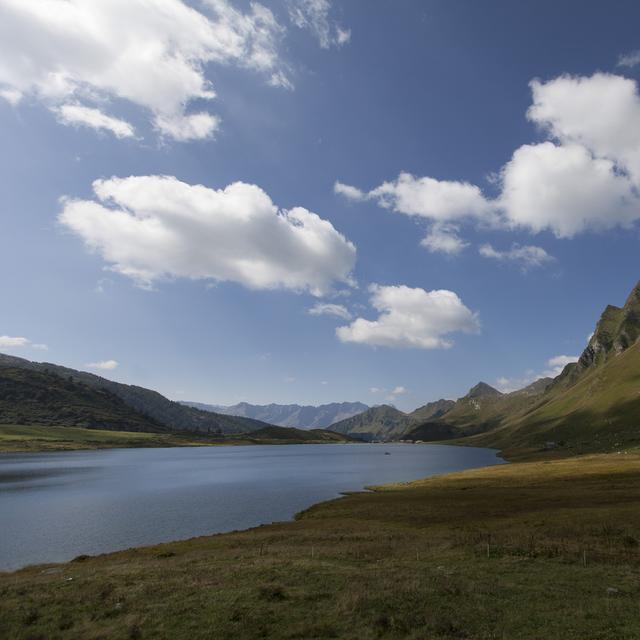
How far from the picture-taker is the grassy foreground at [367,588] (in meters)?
21.5

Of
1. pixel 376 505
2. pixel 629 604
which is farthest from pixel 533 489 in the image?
pixel 629 604

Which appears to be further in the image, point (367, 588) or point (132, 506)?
point (132, 506)

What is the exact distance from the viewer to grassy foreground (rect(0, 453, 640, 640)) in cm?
2150

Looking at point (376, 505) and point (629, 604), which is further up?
point (629, 604)

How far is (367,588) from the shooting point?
1044 inches

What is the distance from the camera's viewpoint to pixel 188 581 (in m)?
30.1

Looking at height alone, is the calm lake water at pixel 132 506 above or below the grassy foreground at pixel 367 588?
below

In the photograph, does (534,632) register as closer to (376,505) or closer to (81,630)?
(81,630)

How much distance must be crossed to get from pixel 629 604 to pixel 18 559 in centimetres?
6506

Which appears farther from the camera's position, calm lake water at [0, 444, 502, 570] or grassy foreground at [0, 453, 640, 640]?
calm lake water at [0, 444, 502, 570]

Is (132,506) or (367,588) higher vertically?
(367,588)

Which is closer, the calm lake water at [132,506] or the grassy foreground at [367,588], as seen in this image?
the grassy foreground at [367,588]

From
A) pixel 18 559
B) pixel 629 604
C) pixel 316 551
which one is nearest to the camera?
pixel 629 604

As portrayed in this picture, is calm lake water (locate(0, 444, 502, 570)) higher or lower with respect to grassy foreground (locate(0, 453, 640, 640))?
lower
